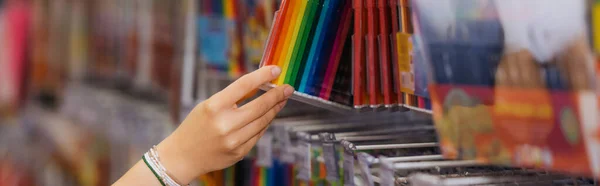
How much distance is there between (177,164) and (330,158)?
267mm

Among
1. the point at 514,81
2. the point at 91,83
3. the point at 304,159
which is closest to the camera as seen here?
the point at 514,81

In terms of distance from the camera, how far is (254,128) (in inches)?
A: 35.4

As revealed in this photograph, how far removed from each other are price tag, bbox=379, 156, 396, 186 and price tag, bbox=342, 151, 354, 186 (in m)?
0.12

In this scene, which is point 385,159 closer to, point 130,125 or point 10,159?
point 130,125

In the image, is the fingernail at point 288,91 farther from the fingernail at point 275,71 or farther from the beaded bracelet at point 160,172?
the beaded bracelet at point 160,172

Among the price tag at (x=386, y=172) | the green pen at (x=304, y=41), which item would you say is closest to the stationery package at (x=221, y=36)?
the green pen at (x=304, y=41)

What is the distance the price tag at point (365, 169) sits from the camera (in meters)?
0.75

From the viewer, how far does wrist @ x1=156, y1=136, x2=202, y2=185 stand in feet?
2.94

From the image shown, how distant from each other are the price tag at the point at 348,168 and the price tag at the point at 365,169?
54 mm

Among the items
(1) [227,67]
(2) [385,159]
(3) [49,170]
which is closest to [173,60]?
(1) [227,67]

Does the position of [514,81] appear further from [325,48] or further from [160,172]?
[160,172]

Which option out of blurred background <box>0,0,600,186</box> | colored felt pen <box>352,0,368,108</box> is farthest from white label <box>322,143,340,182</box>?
blurred background <box>0,0,600,186</box>

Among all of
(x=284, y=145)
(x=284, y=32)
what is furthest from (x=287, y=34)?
(x=284, y=145)

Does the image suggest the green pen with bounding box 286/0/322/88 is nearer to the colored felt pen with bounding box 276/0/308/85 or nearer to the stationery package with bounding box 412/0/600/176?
the colored felt pen with bounding box 276/0/308/85
